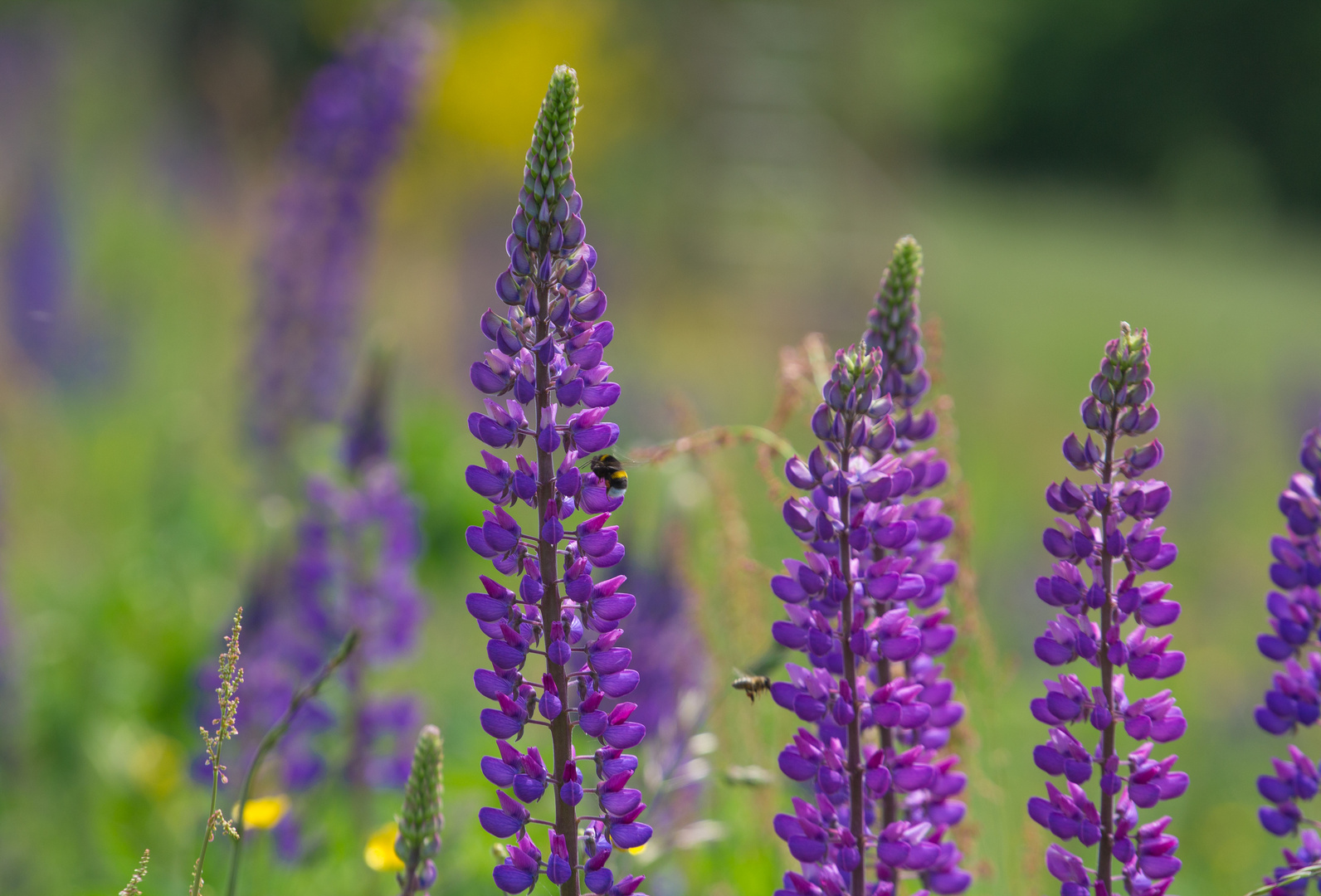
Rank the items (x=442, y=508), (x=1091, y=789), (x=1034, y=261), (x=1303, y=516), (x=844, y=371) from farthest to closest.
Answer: (x=1034, y=261)
(x=442, y=508)
(x=1091, y=789)
(x=1303, y=516)
(x=844, y=371)

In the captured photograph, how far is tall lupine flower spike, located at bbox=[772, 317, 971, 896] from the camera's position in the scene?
4.28 ft

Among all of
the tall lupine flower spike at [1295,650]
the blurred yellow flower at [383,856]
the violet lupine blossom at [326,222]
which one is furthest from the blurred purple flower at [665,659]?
the violet lupine blossom at [326,222]

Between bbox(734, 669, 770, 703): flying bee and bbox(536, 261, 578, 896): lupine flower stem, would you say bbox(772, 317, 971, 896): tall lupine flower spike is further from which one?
bbox(536, 261, 578, 896): lupine flower stem

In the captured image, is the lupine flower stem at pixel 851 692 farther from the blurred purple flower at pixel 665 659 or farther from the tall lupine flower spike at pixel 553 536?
the blurred purple flower at pixel 665 659

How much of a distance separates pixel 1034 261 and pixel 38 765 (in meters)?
26.3

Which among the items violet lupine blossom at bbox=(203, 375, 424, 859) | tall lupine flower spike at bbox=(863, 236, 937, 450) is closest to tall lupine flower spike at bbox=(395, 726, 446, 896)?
tall lupine flower spike at bbox=(863, 236, 937, 450)

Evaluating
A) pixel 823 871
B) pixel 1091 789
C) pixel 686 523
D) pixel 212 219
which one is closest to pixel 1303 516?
pixel 823 871

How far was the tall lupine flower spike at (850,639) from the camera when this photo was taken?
130cm

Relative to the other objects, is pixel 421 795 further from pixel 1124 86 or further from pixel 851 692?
pixel 1124 86

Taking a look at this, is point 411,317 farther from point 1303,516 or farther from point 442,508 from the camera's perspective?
point 1303,516

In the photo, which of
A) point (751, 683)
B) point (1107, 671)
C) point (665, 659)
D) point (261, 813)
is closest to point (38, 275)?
point (665, 659)

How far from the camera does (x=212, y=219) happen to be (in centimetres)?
906

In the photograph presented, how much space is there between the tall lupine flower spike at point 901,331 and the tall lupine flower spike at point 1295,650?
0.44 m

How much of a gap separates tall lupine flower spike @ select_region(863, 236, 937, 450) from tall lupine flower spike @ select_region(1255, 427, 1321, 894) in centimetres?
44
